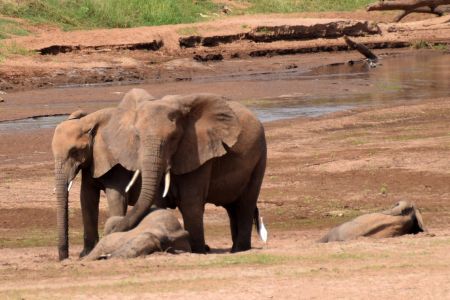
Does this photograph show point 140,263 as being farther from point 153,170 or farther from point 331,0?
point 331,0

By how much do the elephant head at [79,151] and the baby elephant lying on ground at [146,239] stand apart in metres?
0.64

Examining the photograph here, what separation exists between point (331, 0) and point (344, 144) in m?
34.3

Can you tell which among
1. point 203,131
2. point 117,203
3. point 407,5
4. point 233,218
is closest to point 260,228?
Answer: point 233,218

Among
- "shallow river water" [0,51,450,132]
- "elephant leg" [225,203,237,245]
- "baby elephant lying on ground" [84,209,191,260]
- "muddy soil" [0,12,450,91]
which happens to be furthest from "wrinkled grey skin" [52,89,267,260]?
"muddy soil" [0,12,450,91]

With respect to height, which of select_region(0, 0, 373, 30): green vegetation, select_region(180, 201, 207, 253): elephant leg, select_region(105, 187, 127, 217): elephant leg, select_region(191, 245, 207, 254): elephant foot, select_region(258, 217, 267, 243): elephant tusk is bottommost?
select_region(0, 0, 373, 30): green vegetation

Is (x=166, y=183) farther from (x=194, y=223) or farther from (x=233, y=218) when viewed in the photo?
(x=233, y=218)

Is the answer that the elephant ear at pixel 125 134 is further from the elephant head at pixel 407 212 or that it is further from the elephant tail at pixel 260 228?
the elephant head at pixel 407 212

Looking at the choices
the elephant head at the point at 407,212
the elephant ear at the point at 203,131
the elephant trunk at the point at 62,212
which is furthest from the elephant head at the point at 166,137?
the elephant head at the point at 407,212

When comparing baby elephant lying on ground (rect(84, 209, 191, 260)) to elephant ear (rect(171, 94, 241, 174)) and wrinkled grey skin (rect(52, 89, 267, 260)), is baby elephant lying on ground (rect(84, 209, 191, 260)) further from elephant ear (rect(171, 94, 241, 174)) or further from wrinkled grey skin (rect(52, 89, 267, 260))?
elephant ear (rect(171, 94, 241, 174))

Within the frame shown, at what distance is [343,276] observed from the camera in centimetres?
927

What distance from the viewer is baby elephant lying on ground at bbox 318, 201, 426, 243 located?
11.9m

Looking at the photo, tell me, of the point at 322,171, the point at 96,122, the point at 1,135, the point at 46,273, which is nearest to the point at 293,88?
the point at 1,135

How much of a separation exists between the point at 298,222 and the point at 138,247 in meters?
4.33

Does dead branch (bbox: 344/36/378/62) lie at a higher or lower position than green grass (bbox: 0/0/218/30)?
lower
